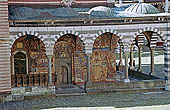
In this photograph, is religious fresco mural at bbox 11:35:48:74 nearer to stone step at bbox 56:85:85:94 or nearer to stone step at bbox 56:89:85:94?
stone step at bbox 56:85:85:94

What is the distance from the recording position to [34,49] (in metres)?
22.5

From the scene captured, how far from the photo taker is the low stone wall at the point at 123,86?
20016mm

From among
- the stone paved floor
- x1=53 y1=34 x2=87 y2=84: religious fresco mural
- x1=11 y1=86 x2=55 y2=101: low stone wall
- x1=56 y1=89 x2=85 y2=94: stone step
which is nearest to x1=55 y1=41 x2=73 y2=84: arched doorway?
x1=53 y1=34 x2=87 y2=84: religious fresco mural

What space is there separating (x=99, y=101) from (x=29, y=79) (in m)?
5.66

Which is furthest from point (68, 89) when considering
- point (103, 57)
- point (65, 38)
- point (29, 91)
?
point (103, 57)

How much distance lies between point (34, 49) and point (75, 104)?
6476mm

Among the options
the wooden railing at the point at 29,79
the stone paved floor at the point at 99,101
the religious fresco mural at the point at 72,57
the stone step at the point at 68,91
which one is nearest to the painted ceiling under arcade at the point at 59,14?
the religious fresco mural at the point at 72,57

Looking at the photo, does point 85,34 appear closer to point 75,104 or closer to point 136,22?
point 136,22

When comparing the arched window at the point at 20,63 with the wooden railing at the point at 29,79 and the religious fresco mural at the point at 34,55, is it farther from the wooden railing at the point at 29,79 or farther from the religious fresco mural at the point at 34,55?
the wooden railing at the point at 29,79

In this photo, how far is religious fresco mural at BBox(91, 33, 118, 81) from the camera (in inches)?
919

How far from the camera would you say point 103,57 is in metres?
23.5

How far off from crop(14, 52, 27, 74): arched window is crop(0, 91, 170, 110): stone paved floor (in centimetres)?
371

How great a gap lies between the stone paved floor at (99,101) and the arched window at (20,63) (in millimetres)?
3710

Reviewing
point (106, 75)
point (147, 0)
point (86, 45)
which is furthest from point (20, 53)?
point (147, 0)
